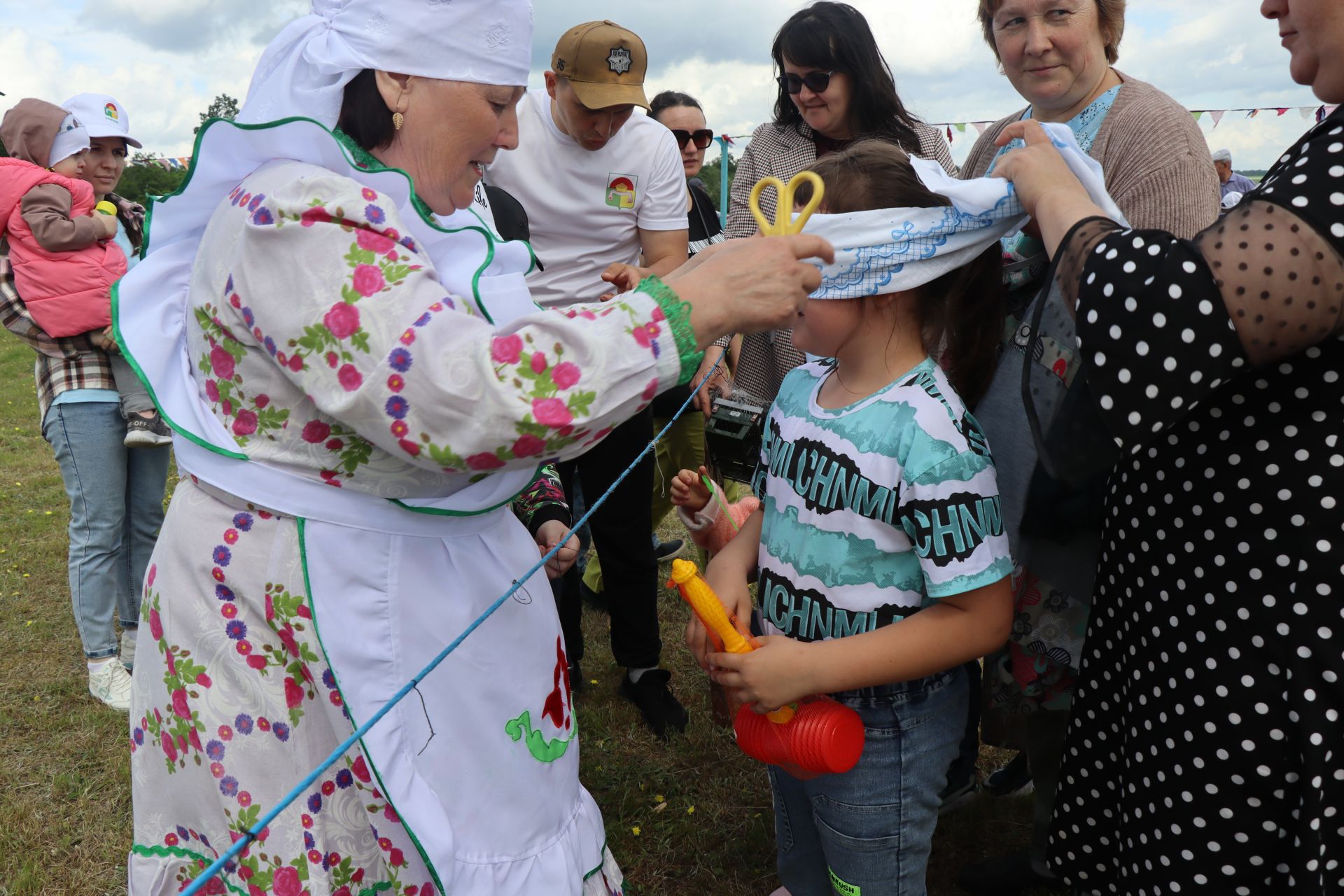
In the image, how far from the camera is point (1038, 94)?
7.34 ft

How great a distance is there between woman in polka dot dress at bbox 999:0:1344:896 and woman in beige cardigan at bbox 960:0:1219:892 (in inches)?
7.0

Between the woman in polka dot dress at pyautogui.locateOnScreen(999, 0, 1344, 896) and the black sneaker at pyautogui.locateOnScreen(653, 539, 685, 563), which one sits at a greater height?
the woman in polka dot dress at pyautogui.locateOnScreen(999, 0, 1344, 896)

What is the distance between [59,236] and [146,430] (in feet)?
2.65

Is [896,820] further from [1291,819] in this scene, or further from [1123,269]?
[1123,269]

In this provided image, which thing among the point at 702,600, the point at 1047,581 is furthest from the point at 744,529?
the point at 1047,581

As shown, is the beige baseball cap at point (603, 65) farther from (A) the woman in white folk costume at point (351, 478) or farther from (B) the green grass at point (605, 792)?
(B) the green grass at point (605, 792)

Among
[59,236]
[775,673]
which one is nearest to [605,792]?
[775,673]

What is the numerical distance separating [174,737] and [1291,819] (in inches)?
62.6

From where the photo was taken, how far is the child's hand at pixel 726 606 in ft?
5.81

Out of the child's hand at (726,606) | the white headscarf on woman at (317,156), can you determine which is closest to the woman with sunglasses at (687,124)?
the child's hand at (726,606)

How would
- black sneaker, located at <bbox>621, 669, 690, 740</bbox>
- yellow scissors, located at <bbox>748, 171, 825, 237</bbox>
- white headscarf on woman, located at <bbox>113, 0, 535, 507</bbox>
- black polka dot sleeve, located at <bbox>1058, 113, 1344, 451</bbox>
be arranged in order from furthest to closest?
black sneaker, located at <bbox>621, 669, 690, 740</bbox> → yellow scissors, located at <bbox>748, 171, 825, 237</bbox> → white headscarf on woman, located at <bbox>113, 0, 535, 507</bbox> → black polka dot sleeve, located at <bbox>1058, 113, 1344, 451</bbox>

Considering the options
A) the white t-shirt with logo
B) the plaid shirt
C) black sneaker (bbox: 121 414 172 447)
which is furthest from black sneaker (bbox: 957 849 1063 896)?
the plaid shirt

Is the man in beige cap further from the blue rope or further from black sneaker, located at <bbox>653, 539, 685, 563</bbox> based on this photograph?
the blue rope

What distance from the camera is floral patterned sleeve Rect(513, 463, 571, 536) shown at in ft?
6.68
